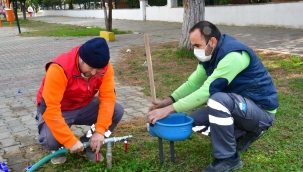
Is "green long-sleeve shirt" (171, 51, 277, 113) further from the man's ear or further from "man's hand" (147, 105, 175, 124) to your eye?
the man's ear

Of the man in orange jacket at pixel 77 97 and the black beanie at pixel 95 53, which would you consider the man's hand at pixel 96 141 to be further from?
the black beanie at pixel 95 53

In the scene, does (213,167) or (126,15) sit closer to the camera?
(213,167)

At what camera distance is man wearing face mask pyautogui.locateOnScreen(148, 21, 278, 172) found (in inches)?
101

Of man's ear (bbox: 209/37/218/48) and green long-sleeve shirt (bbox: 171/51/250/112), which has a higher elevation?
man's ear (bbox: 209/37/218/48)

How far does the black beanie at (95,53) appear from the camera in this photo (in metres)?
2.42

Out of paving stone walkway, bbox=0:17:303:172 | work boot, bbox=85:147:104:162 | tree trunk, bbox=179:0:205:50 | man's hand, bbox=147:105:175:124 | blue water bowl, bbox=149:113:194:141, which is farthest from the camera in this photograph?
tree trunk, bbox=179:0:205:50

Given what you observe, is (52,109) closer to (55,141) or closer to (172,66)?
(55,141)

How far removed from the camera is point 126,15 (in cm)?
2238

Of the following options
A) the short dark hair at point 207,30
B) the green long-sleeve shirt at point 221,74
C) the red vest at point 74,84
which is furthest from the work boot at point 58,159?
the short dark hair at point 207,30

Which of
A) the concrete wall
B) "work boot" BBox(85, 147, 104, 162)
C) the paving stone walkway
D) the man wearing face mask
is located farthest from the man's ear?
the concrete wall

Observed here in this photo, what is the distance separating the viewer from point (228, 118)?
2.54 m

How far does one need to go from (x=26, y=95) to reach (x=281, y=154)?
4003mm

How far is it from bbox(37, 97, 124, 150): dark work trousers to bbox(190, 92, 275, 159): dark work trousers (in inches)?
36.4

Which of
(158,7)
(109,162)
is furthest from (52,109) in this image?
(158,7)
